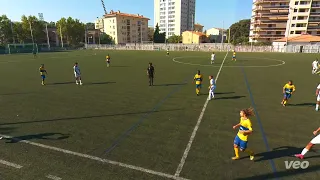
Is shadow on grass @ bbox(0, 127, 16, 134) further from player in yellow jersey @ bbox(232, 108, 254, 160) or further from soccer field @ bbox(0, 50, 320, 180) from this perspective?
player in yellow jersey @ bbox(232, 108, 254, 160)

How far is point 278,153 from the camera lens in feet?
21.4

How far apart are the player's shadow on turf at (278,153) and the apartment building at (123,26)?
350ft

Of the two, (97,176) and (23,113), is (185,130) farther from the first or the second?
(23,113)

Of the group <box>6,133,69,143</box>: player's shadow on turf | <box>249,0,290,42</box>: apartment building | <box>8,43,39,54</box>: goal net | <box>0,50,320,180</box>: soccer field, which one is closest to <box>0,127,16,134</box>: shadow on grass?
<box>0,50,320,180</box>: soccer field

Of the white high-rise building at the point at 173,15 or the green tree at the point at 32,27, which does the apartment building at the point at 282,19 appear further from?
the green tree at the point at 32,27

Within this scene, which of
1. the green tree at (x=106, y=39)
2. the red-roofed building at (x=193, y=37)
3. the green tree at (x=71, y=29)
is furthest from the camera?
the red-roofed building at (x=193, y=37)

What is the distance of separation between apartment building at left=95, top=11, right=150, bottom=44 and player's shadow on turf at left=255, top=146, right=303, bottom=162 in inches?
4203

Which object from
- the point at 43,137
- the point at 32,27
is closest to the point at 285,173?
the point at 43,137

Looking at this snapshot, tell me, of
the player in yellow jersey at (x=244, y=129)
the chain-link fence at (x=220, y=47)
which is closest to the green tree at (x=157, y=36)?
the chain-link fence at (x=220, y=47)

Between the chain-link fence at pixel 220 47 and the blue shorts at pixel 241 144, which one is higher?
the chain-link fence at pixel 220 47

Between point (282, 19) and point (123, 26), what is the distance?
8164 cm

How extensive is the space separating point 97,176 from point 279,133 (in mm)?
7042

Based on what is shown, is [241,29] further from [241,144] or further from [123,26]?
[241,144]

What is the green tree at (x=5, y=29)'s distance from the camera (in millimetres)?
78537
